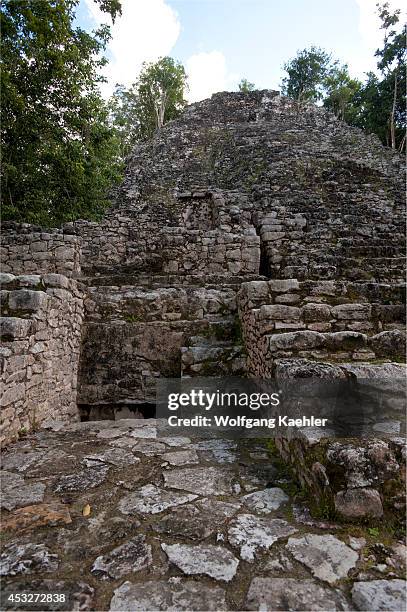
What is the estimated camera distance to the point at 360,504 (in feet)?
5.71

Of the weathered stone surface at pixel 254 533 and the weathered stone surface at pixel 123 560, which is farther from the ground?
the weathered stone surface at pixel 254 533

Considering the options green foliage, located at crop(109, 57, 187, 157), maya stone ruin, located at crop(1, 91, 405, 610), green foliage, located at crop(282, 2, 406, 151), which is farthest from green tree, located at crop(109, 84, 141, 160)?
maya stone ruin, located at crop(1, 91, 405, 610)

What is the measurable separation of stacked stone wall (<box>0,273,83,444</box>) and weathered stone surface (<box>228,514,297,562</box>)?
6.98 feet

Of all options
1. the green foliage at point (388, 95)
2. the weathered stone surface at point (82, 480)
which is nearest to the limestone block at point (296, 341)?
the weathered stone surface at point (82, 480)

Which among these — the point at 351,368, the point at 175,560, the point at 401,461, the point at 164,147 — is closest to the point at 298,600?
the point at 175,560

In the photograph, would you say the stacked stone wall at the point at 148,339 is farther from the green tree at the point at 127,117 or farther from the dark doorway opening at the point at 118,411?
the green tree at the point at 127,117

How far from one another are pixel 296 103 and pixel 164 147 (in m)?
8.74

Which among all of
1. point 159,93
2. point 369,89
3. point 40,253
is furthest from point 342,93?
point 40,253

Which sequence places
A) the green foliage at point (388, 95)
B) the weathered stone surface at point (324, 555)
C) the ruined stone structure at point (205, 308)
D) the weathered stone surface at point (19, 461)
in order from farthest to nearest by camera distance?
1. the green foliage at point (388, 95)
2. the ruined stone structure at point (205, 308)
3. the weathered stone surface at point (19, 461)
4. the weathered stone surface at point (324, 555)

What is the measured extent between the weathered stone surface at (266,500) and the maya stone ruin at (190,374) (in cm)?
1

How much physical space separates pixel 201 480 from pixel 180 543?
2.15ft

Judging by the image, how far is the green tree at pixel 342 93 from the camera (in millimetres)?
25469

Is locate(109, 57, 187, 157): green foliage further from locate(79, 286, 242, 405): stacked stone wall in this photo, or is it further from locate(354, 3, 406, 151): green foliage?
locate(79, 286, 242, 405): stacked stone wall

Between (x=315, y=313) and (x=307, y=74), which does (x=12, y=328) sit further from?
(x=307, y=74)
